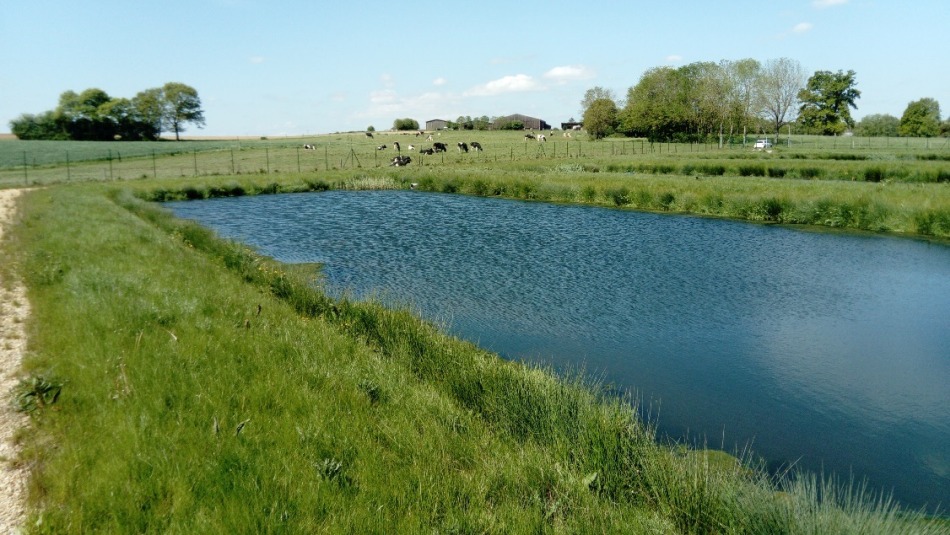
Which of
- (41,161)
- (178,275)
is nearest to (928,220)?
(178,275)

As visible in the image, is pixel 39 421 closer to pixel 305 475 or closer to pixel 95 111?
pixel 305 475

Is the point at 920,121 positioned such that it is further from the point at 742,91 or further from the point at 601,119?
the point at 601,119

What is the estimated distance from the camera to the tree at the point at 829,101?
104062 mm

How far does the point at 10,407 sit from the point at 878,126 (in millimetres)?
151260

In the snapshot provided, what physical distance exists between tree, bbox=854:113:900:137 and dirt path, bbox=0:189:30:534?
446ft

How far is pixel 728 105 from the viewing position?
9169 cm

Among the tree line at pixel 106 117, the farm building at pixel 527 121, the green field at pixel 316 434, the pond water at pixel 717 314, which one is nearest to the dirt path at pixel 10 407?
the green field at pixel 316 434

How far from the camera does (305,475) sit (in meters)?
5.45

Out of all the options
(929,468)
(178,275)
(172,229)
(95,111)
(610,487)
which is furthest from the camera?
(95,111)

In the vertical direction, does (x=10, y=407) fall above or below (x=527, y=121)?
below

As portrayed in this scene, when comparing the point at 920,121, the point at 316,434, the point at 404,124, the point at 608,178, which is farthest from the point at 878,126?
the point at 316,434

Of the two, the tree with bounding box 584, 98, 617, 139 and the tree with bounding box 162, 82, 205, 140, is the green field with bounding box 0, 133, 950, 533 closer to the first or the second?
the tree with bounding box 584, 98, 617, 139

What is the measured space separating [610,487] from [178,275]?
9.65m

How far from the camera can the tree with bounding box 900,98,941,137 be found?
4240 inches
